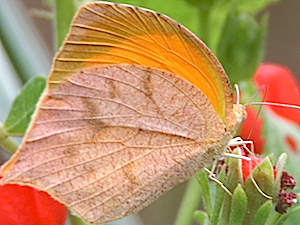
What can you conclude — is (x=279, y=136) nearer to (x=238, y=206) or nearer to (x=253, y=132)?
(x=253, y=132)

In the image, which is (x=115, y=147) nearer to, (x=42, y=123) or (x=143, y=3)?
(x=42, y=123)

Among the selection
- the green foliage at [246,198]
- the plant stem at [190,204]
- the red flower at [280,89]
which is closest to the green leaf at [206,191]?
the green foliage at [246,198]

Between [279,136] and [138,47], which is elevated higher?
[138,47]

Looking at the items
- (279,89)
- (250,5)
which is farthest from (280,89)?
(250,5)

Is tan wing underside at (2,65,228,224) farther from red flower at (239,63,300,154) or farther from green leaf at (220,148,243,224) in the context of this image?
red flower at (239,63,300,154)

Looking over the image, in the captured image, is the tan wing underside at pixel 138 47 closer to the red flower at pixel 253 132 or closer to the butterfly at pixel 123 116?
the butterfly at pixel 123 116

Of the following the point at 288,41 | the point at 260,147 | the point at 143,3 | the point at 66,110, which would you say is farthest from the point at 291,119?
the point at 288,41
